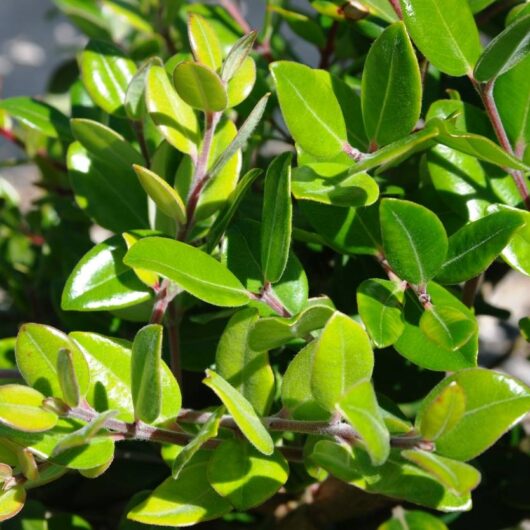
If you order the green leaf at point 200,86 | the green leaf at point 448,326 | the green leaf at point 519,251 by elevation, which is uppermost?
the green leaf at point 200,86

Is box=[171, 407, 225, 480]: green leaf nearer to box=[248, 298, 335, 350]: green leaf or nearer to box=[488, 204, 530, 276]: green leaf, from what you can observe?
box=[248, 298, 335, 350]: green leaf

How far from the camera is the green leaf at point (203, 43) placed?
23.3 inches

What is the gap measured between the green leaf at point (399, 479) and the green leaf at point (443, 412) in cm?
4

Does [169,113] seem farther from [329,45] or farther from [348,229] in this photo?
[329,45]

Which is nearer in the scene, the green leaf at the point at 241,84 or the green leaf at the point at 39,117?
the green leaf at the point at 241,84

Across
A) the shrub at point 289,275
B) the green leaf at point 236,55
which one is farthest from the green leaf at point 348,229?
the green leaf at point 236,55

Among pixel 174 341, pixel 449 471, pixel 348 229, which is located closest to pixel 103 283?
pixel 174 341

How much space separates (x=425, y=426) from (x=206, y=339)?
0.28m

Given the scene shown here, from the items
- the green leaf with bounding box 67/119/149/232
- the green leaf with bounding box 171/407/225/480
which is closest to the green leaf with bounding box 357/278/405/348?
the green leaf with bounding box 171/407/225/480

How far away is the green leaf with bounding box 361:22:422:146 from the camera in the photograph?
545mm

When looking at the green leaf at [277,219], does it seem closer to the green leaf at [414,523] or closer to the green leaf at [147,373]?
the green leaf at [147,373]

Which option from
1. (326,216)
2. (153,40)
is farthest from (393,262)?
(153,40)

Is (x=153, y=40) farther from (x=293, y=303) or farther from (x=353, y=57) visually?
(x=293, y=303)

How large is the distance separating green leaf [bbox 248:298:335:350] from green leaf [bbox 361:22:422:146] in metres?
0.14
